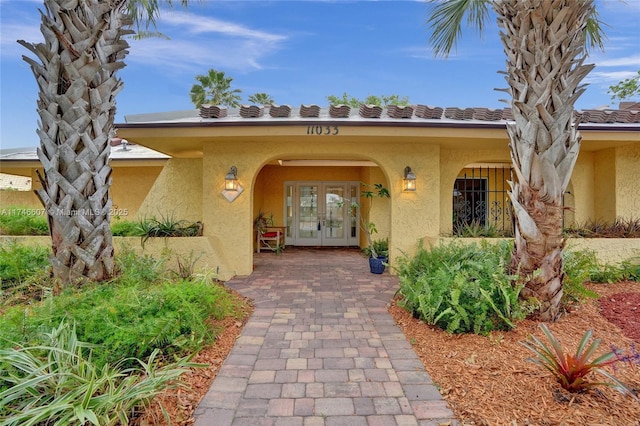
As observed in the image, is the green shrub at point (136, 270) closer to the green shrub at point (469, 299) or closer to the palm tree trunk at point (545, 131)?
the green shrub at point (469, 299)

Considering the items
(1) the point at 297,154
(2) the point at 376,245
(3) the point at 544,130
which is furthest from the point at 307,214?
(3) the point at 544,130

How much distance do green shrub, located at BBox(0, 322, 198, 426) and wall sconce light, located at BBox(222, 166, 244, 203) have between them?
16.9ft

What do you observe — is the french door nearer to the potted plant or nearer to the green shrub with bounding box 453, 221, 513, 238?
the potted plant

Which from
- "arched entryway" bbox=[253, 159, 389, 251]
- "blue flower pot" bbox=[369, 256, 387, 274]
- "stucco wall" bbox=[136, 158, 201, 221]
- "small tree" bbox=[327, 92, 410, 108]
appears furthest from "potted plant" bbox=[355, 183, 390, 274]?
"small tree" bbox=[327, 92, 410, 108]

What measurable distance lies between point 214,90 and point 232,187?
59.2 feet

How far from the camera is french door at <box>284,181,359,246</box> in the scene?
1359cm

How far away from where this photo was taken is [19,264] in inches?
225

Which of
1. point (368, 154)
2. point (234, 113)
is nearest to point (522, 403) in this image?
point (368, 154)

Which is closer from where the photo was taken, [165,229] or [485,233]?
[165,229]

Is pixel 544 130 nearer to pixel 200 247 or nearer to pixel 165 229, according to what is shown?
pixel 200 247

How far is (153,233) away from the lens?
7.39 m

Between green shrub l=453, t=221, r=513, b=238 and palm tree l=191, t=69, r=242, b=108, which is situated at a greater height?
palm tree l=191, t=69, r=242, b=108

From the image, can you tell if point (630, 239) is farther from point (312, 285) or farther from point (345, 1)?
point (345, 1)

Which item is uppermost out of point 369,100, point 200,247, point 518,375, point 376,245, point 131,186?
point 369,100
